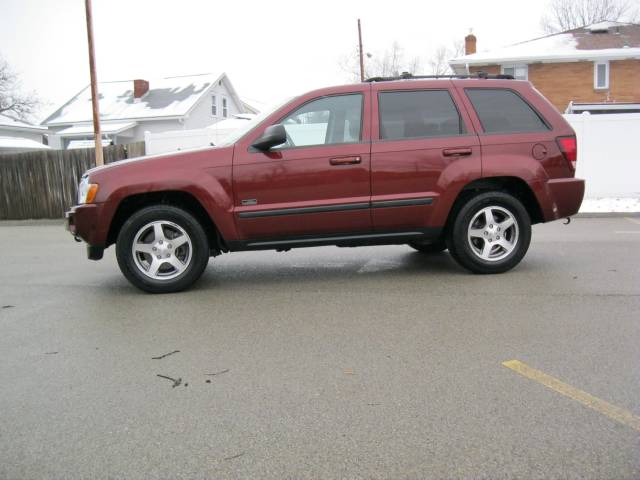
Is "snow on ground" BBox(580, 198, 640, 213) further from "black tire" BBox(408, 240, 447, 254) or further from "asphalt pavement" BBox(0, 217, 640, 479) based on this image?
"asphalt pavement" BBox(0, 217, 640, 479)

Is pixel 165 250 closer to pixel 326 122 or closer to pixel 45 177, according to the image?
pixel 326 122

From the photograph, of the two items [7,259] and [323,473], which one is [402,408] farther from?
A: [7,259]

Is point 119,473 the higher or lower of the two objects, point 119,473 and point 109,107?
the lower

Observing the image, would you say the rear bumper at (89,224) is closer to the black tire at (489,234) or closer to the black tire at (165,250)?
the black tire at (165,250)

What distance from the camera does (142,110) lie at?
33281 mm

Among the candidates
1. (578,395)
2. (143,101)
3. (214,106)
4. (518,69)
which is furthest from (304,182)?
(214,106)

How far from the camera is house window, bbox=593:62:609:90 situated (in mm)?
29578

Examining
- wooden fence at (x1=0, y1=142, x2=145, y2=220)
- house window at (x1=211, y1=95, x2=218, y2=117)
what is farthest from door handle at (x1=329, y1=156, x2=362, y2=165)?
house window at (x1=211, y1=95, x2=218, y2=117)

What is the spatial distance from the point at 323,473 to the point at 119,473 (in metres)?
0.90

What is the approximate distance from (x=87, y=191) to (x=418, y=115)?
3327mm

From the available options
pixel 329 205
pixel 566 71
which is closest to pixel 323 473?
pixel 329 205

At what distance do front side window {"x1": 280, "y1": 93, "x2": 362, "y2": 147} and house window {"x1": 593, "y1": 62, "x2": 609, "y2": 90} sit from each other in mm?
27938

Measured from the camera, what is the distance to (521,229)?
600cm

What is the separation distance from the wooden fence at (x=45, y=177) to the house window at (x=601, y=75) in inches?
928
